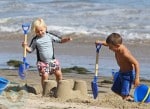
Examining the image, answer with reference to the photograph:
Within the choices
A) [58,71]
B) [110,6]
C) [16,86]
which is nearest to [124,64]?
[58,71]

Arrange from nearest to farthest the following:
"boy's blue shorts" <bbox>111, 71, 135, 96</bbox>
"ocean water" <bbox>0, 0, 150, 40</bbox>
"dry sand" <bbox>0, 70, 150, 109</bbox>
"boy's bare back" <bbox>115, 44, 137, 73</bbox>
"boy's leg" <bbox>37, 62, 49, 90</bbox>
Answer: "dry sand" <bbox>0, 70, 150, 109</bbox>, "boy's bare back" <bbox>115, 44, 137, 73</bbox>, "boy's blue shorts" <bbox>111, 71, 135, 96</bbox>, "boy's leg" <bbox>37, 62, 49, 90</bbox>, "ocean water" <bbox>0, 0, 150, 40</bbox>

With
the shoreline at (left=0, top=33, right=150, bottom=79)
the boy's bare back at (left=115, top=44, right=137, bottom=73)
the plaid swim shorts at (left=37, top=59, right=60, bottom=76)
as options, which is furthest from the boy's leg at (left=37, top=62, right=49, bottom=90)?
the shoreline at (left=0, top=33, right=150, bottom=79)

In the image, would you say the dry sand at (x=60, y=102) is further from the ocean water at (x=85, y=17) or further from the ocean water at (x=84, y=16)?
the ocean water at (x=84, y=16)

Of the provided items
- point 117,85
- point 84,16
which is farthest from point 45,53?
point 84,16

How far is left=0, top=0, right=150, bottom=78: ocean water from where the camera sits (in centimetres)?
1708

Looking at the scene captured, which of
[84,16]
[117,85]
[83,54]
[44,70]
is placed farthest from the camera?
[84,16]

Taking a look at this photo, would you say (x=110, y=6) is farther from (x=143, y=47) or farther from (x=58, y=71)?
(x=58, y=71)

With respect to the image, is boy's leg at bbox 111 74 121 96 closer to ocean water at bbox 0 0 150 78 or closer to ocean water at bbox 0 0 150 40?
ocean water at bbox 0 0 150 78

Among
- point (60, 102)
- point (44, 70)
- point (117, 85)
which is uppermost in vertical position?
point (44, 70)

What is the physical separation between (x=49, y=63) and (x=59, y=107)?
164 cm

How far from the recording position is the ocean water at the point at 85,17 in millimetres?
17078

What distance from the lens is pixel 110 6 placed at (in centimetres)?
2575

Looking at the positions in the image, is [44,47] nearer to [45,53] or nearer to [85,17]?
[45,53]

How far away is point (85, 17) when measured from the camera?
22.7 meters
